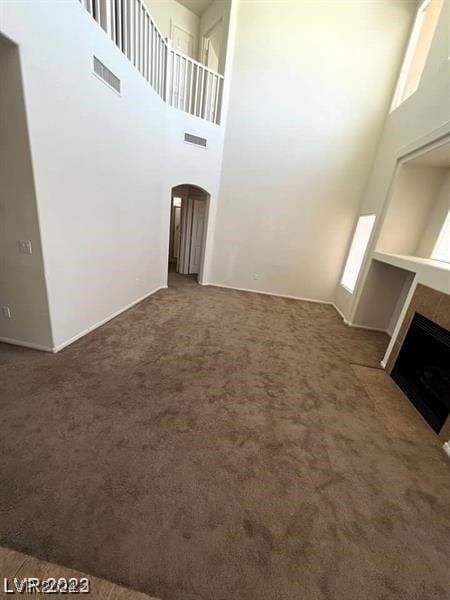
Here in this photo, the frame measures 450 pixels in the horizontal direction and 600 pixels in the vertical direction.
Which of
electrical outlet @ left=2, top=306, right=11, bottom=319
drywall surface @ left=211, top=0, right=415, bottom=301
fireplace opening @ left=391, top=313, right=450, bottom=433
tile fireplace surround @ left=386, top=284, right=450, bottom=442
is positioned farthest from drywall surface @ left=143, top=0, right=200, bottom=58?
fireplace opening @ left=391, top=313, right=450, bottom=433

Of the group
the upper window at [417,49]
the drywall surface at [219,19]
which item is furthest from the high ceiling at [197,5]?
the upper window at [417,49]

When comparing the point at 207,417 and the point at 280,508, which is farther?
the point at 207,417

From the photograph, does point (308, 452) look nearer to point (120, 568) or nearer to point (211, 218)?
point (120, 568)

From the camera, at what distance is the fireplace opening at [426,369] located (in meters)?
2.39

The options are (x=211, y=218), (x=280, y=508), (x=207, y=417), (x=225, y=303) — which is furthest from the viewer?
(x=211, y=218)

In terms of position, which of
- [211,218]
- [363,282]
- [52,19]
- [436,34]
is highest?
[436,34]

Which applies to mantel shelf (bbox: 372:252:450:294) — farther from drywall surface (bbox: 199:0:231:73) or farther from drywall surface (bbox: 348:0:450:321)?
drywall surface (bbox: 199:0:231:73)

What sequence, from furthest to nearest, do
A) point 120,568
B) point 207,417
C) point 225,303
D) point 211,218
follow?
point 211,218 < point 225,303 < point 207,417 < point 120,568

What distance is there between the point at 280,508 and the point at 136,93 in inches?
185

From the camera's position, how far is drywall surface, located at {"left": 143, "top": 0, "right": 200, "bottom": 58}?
17.0ft

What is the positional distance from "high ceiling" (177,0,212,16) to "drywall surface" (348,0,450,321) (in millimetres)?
4668

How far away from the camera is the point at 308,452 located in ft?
6.23

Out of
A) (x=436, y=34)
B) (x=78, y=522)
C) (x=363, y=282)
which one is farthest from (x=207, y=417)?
(x=436, y=34)

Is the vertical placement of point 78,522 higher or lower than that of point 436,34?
lower
